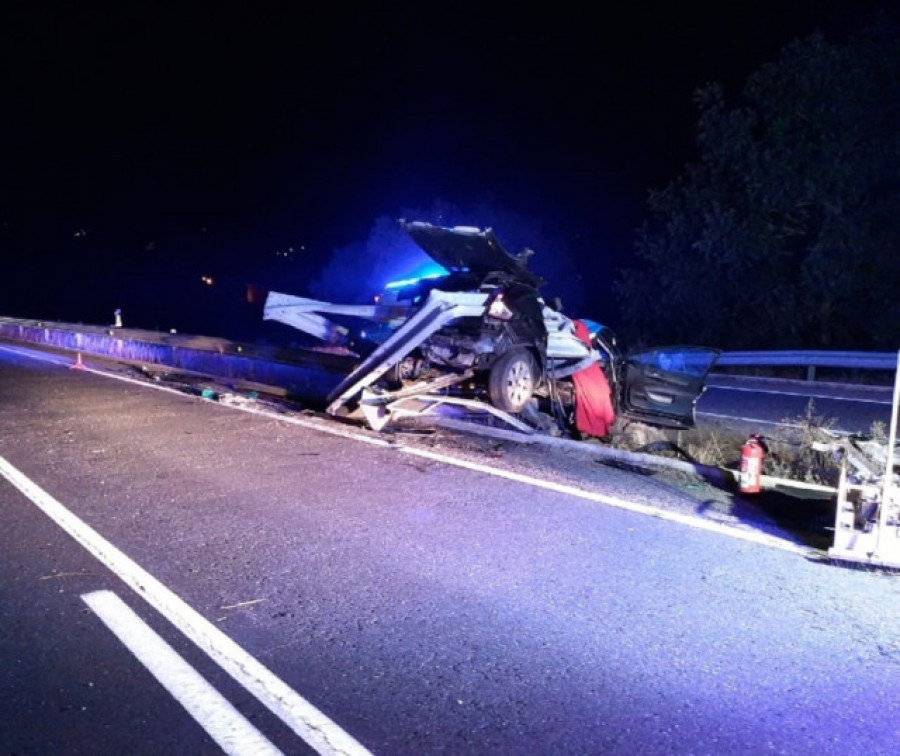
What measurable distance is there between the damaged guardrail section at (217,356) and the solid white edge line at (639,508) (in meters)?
5.12

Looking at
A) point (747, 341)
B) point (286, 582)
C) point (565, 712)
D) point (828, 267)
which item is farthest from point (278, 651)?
point (747, 341)

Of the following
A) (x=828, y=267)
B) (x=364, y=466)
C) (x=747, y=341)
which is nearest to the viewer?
(x=364, y=466)

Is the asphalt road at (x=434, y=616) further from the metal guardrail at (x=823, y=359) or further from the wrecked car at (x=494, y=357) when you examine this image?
the metal guardrail at (x=823, y=359)

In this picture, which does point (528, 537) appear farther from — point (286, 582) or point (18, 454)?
point (18, 454)

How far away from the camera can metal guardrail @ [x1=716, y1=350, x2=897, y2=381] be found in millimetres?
14469

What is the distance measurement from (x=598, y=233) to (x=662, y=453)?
29.1 m

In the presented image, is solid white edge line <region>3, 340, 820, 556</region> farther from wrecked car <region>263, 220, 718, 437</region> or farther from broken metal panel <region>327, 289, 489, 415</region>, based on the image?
broken metal panel <region>327, 289, 489, 415</region>

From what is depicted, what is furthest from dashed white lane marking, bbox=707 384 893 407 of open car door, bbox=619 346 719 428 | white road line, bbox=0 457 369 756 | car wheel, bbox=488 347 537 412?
white road line, bbox=0 457 369 756

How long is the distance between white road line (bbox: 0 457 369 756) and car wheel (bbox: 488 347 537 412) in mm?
4902

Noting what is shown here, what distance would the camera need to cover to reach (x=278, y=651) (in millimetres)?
3723

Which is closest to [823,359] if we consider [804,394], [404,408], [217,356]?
[804,394]

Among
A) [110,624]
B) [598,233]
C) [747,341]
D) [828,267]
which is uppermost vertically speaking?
[598,233]

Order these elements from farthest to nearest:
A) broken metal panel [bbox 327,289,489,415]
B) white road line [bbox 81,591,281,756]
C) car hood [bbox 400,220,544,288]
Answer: car hood [bbox 400,220,544,288], broken metal panel [bbox 327,289,489,415], white road line [bbox 81,591,281,756]

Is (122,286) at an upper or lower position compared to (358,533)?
upper
